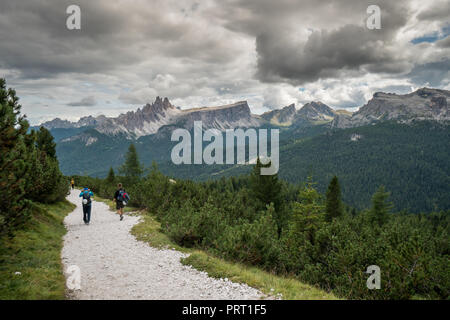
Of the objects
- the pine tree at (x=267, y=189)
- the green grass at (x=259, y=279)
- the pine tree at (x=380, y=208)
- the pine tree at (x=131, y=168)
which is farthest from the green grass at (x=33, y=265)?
the pine tree at (x=380, y=208)

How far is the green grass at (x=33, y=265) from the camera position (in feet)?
24.0

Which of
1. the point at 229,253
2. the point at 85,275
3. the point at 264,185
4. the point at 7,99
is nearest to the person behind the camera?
the point at 85,275

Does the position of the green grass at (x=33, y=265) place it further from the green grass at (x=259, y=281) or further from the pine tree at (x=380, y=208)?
the pine tree at (x=380, y=208)

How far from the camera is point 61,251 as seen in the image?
12547 millimetres

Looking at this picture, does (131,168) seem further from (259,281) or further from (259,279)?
(259,281)

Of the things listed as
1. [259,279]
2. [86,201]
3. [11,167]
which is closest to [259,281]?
[259,279]

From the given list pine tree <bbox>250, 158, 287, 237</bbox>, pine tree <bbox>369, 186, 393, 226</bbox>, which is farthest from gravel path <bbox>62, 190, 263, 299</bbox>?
pine tree <bbox>369, 186, 393, 226</bbox>

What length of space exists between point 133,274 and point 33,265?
386 cm

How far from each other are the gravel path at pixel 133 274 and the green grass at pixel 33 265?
548 mm

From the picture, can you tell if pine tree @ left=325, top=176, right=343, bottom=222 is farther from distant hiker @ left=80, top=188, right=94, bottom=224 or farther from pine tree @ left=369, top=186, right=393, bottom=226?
distant hiker @ left=80, top=188, right=94, bottom=224
